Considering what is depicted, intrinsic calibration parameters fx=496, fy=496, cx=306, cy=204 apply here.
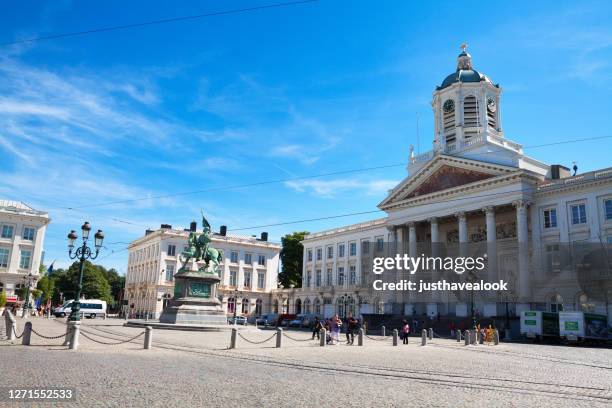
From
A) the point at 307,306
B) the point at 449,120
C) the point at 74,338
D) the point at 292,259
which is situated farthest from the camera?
the point at 292,259

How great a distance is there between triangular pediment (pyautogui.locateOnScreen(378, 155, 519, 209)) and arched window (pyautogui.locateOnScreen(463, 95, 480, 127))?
8.81m

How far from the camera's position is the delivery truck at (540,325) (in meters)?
36.9

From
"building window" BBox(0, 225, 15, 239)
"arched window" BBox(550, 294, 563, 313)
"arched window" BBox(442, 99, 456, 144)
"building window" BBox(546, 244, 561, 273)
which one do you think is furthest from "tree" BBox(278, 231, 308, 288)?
"arched window" BBox(550, 294, 563, 313)

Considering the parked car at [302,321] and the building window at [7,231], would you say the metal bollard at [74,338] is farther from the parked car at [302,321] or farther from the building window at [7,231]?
the building window at [7,231]

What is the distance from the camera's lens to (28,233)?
7169 centimetres

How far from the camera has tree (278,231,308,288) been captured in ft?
299

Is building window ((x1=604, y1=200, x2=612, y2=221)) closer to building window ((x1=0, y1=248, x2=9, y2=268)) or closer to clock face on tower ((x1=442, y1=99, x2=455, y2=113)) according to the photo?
clock face on tower ((x1=442, y1=99, x2=455, y2=113))

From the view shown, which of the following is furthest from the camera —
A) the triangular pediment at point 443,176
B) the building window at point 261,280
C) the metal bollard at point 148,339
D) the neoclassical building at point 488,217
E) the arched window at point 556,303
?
the building window at point 261,280

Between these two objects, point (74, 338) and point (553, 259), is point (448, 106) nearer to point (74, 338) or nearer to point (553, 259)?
point (553, 259)

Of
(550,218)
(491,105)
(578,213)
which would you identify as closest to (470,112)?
(491,105)

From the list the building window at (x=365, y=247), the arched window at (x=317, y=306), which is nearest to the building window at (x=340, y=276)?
the arched window at (x=317, y=306)

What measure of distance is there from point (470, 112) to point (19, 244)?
63.9 m

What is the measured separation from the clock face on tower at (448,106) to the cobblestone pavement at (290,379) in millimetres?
46922

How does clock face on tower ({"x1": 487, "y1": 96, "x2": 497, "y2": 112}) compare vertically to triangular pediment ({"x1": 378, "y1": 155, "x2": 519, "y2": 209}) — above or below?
above
